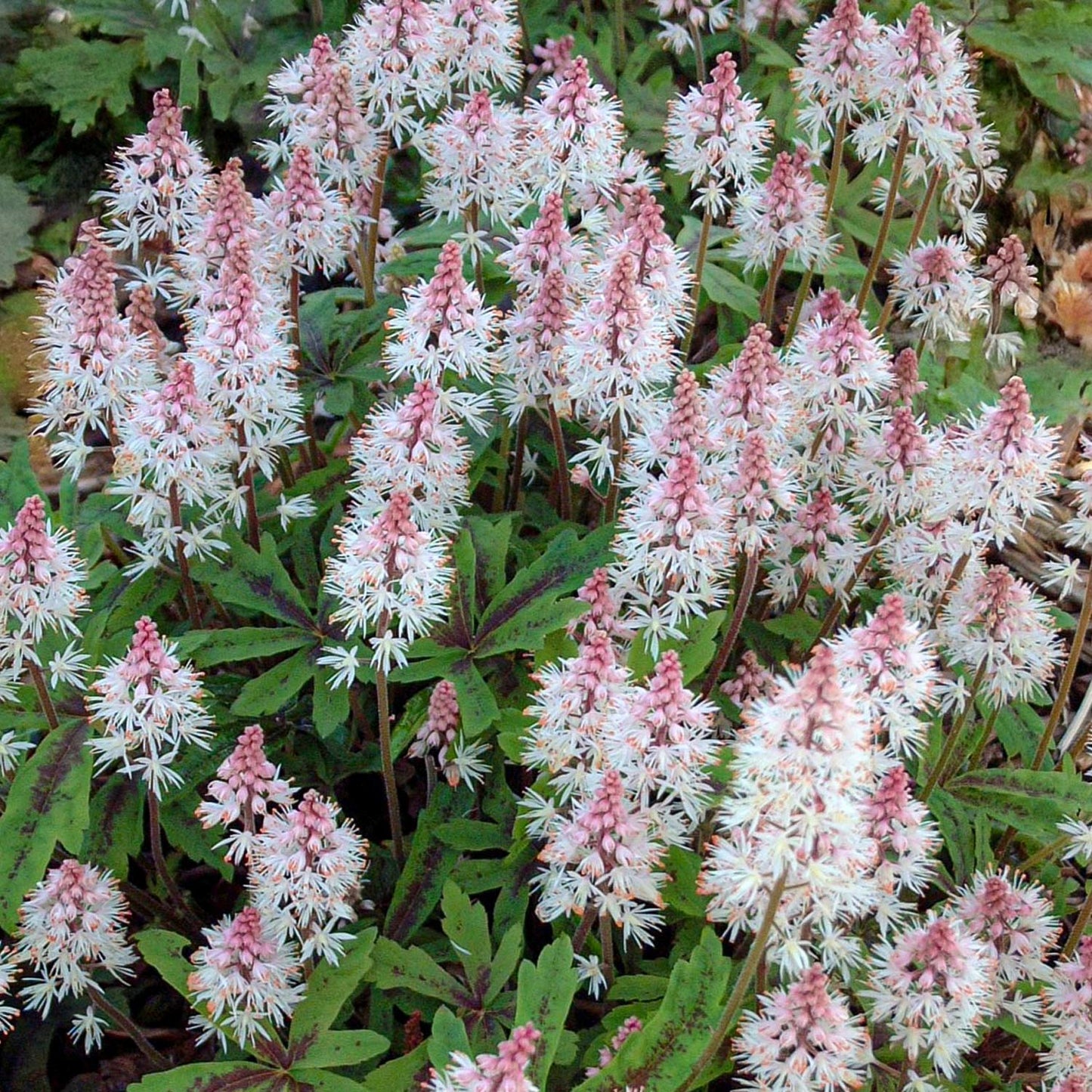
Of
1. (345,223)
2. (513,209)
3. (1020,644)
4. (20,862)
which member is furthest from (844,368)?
(20,862)

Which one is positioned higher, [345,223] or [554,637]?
[345,223]

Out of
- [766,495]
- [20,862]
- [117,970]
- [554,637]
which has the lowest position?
[117,970]

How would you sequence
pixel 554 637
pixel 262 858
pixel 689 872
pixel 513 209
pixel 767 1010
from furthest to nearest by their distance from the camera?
pixel 513 209 < pixel 554 637 < pixel 689 872 < pixel 262 858 < pixel 767 1010

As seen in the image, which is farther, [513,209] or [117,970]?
[513,209]

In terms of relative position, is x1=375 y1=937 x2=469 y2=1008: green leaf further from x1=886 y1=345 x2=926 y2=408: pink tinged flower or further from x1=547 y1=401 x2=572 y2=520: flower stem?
x1=886 y1=345 x2=926 y2=408: pink tinged flower

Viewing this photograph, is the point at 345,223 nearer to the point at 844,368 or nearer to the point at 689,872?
the point at 844,368

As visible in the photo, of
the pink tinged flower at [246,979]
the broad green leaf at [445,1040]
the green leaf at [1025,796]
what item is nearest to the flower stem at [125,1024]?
the pink tinged flower at [246,979]

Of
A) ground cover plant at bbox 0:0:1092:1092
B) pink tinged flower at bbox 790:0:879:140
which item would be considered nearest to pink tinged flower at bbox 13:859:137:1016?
ground cover plant at bbox 0:0:1092:1092
